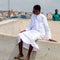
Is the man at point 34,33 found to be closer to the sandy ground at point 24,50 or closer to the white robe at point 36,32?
the white robe at point 36,32

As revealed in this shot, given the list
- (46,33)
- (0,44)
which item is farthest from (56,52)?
(0,44)

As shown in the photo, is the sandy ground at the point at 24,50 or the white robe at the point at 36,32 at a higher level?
the white robe at the point at 36,32

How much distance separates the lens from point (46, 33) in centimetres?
673

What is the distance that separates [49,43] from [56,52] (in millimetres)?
259

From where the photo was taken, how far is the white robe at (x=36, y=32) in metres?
A: 6.29

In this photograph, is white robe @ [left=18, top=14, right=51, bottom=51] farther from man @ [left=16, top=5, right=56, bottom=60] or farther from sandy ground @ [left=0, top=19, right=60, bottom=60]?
sandy ground @ [left=0, top=19, right=60, bottom=60]

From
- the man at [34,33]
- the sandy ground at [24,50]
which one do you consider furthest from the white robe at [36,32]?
the sandy ground at [24,50]

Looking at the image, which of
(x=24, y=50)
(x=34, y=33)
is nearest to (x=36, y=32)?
(x=34, y=33)

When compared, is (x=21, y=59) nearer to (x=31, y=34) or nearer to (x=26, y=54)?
(x=26, y=54)

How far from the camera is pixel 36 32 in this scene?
659 cm

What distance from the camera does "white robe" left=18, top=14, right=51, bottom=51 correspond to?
20.6ft

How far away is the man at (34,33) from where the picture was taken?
629 cm

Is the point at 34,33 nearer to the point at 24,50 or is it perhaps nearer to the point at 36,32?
the point at 36,32

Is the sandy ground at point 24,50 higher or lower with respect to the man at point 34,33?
lower
